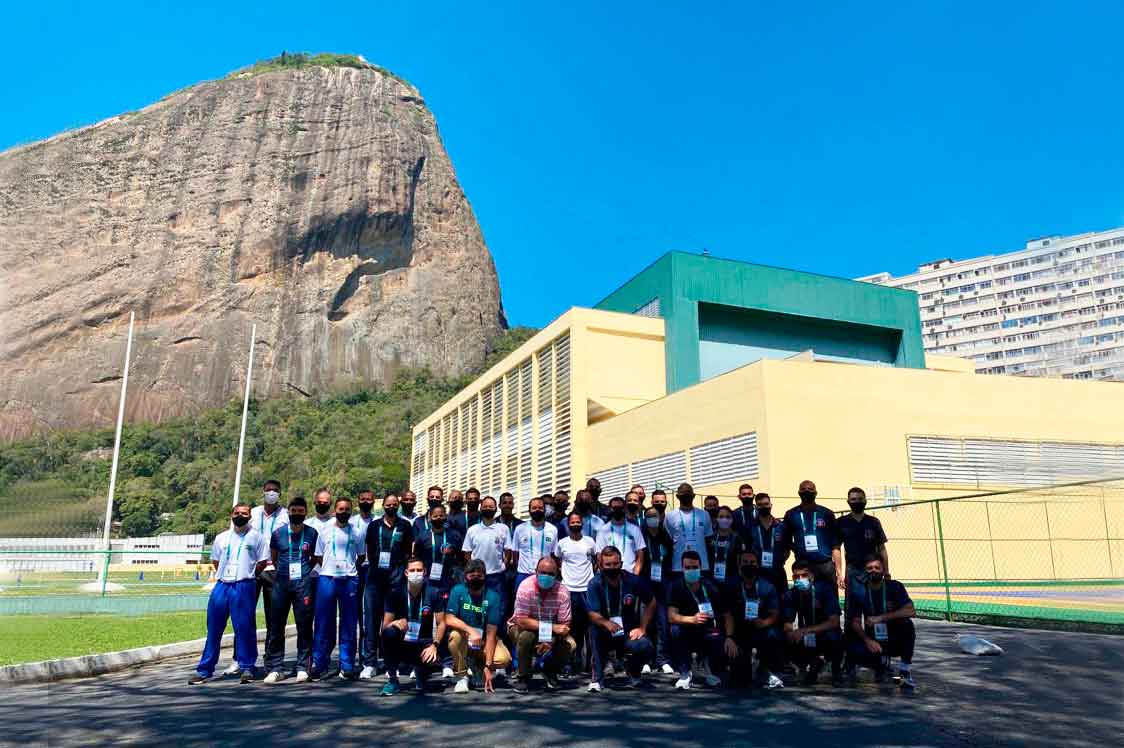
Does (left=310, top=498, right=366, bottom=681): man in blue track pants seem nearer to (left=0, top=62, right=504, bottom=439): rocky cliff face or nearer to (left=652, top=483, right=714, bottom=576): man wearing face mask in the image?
(left=652, top=483, right=714, bottom=576): man wearing face mask

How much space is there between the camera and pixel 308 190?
99750 millimetres

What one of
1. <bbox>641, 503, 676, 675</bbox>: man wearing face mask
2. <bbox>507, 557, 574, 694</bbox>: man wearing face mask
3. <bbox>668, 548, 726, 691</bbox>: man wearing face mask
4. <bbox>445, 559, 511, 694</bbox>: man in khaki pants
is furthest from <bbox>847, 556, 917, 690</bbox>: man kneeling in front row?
<bbox>445, 559, 511, 694</bbox>: man in khaki pants

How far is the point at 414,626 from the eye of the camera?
317 inches

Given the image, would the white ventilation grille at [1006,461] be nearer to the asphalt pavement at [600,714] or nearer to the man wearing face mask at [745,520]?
Answer: the asphalt pavement at [600,714]

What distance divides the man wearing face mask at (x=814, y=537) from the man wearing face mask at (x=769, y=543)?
0.10m

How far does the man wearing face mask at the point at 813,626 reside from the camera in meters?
7.98

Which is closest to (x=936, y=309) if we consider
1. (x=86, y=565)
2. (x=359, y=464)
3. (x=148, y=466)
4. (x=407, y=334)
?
(x=407, y=334)

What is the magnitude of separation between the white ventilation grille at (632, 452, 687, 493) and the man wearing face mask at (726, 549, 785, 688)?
1551 centimetres

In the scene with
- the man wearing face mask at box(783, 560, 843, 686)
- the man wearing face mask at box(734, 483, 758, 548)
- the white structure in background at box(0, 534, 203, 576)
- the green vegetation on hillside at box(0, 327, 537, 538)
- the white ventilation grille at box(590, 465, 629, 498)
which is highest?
the green vegetation on hillside at box(0, 327, 537, 538)

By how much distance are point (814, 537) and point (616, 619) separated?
2.41 meters

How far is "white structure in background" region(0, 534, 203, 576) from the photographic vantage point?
1407 cm

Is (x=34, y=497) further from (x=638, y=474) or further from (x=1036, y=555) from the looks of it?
(x=1036, y=555)

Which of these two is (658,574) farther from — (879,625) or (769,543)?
→ (879,625)

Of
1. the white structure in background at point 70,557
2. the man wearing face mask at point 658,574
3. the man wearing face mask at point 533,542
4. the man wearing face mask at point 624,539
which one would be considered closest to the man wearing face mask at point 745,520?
the man wearing face mask at point 658,574
